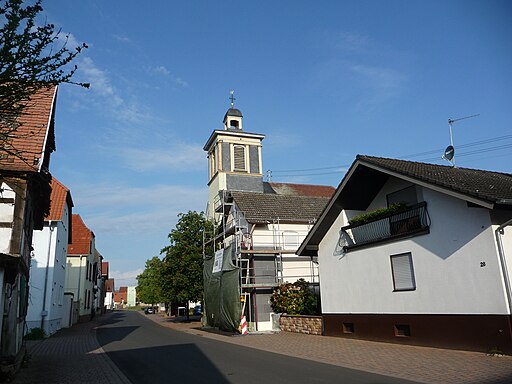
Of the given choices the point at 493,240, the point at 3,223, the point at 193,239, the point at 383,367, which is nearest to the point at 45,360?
the point at 3,223

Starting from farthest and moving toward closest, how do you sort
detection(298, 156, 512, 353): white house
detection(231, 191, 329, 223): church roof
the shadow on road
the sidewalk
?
detection(231, 191, 329, 223): church roof → detection(298, 156, 512, 353): white house → the shadow on road → the sidewalk

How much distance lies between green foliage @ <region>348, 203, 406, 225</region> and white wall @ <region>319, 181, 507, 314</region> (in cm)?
100

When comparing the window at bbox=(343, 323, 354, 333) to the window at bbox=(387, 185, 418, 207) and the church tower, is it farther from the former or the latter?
the church tower

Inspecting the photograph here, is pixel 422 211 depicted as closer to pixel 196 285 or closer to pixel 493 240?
pixel 493 240

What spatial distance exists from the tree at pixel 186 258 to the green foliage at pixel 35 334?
10.7 meters

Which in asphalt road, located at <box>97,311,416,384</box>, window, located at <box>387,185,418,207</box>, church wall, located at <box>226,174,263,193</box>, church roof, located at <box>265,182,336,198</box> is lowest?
asphalt road, located at <box>97,311,416,384</box>

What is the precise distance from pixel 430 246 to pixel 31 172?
1165cm

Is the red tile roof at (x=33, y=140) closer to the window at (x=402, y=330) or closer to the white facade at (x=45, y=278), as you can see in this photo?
the window at (x=402, y=330)

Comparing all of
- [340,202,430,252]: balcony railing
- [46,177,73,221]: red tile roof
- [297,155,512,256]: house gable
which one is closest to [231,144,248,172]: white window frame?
[46,177,73,221]: red tile roof

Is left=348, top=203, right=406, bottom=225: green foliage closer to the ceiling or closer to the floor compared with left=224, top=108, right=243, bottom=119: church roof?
closer to the floor

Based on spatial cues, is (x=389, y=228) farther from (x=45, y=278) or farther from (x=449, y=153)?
(x=45, y=278)

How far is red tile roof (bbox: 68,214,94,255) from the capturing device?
3916 centimetres

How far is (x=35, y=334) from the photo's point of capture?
22.7 meters

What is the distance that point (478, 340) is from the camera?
12.4 m
